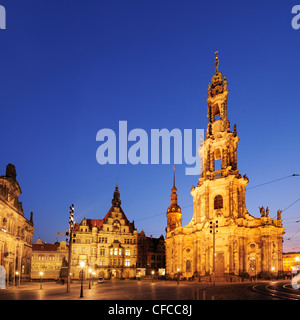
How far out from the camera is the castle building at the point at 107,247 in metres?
74.3

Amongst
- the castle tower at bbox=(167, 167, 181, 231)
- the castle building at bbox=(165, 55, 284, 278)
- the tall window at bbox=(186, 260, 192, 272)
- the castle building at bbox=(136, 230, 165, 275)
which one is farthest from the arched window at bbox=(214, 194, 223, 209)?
the castle tower at bbox=(167, 167, 181, 231)

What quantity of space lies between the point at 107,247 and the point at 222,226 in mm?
30460

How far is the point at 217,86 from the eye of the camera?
2889 inches

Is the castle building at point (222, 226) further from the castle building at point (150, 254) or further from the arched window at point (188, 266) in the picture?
the castle building at point (150, 254)

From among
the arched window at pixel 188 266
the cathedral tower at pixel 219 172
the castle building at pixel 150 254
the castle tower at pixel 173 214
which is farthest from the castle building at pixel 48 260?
the cathedral tower at pixel 219 172

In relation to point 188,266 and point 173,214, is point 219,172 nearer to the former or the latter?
point 188,266

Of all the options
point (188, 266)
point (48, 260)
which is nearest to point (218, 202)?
point (188, 266)

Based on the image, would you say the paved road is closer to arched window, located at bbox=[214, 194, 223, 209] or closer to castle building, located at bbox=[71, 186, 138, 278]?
arched window, located at bbox=[214, 194, 223, 209]

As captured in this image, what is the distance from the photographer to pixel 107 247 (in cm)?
7638
